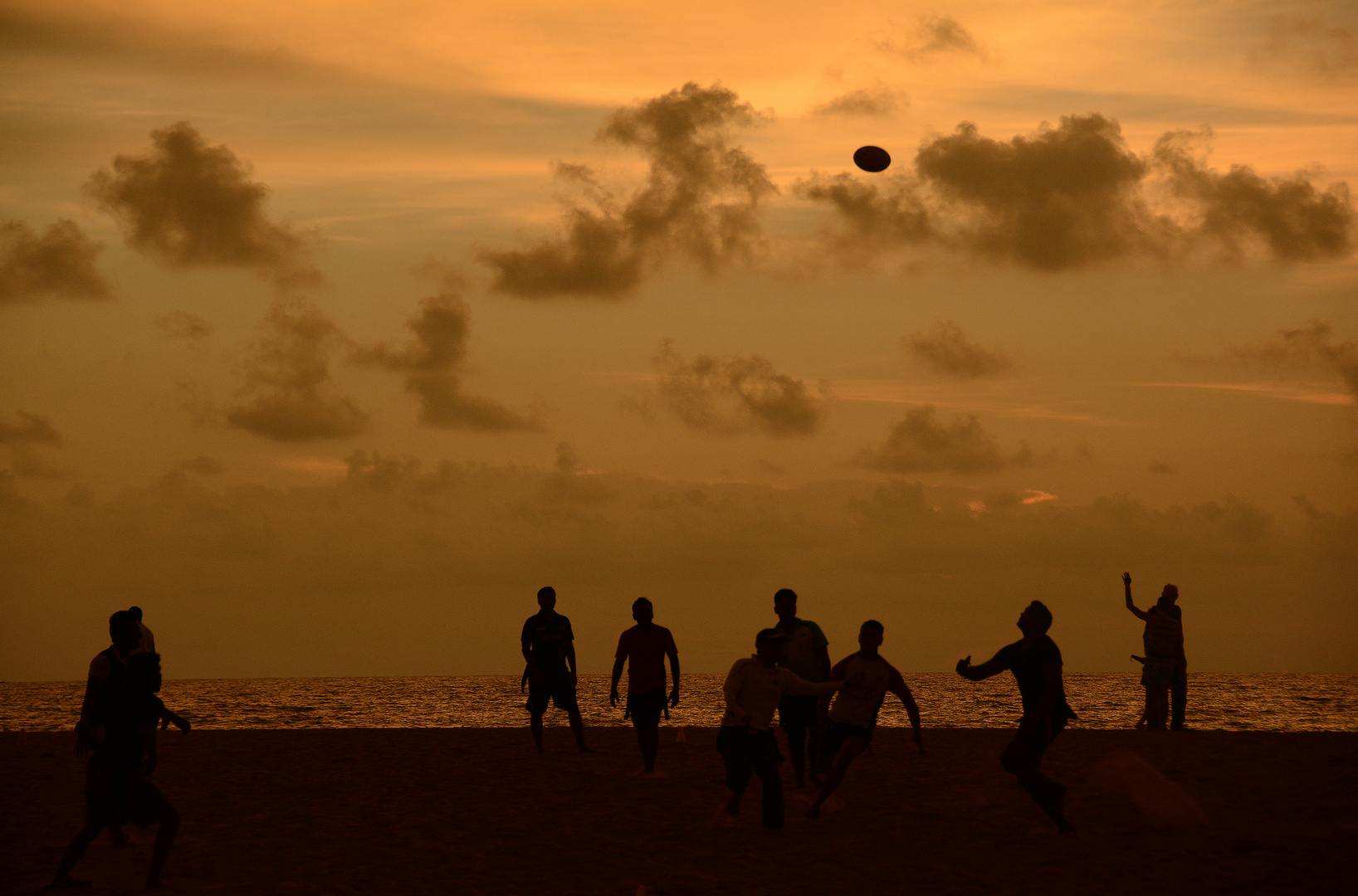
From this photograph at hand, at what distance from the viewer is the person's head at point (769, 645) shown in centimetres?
1114

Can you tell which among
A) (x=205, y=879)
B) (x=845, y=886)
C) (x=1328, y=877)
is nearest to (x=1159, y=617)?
(x=1328, y=877)

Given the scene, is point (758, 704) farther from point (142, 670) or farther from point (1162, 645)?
point (1162, 645)

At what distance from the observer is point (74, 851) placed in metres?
9.05

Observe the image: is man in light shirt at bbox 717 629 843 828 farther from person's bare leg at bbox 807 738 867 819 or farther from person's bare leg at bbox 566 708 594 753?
person's bare leg at bbox 566 708 594 753

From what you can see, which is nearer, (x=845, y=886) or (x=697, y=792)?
(x=845, y=886)

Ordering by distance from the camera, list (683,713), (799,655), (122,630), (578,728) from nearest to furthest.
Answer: (122,630), (799,655), (578,728), (683,713)

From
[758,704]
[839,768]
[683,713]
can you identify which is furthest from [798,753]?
[683,713]

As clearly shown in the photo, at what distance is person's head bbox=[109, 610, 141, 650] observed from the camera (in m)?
9.37

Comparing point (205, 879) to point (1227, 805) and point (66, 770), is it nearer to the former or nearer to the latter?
point (66, 770)

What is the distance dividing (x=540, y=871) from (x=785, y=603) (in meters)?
3.83

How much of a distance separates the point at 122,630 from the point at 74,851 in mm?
1587

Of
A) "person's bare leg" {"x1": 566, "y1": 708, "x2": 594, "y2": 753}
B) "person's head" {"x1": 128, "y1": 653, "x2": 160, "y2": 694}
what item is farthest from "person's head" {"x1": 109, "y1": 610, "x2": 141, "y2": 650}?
"person's bare leg" {"x1": 566, "y1": 708, "x2": 594, "y2": 753}

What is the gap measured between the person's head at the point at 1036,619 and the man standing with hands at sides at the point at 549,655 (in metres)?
6.64

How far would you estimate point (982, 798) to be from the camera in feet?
43.4
